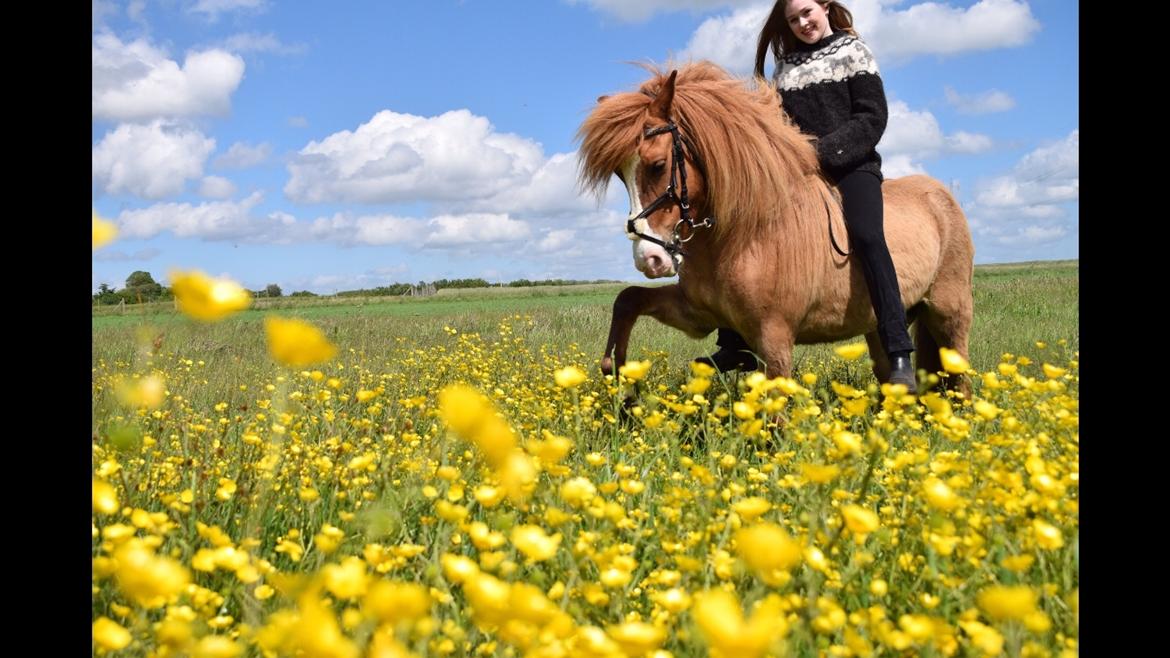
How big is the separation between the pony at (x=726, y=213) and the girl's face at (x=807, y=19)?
45 cm

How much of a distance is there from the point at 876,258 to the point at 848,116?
3.18 feet

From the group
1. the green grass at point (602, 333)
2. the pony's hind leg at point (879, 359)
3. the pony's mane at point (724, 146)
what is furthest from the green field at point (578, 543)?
the green grass at point (602, 333)

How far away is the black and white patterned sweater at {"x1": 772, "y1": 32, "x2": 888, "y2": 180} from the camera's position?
4781 millimetres

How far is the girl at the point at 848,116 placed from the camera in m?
4.65

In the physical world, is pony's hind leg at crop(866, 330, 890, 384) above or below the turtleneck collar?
below

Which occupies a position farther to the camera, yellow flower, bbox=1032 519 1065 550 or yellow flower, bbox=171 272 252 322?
yellow flower, bbox=1032 519 1065 550

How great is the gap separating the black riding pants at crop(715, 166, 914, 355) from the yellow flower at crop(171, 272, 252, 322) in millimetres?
4217

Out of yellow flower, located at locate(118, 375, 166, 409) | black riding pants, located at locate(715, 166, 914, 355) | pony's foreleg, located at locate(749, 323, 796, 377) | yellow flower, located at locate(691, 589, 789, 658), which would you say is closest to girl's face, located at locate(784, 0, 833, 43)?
black riding pants, located at locate(715, 166, 914, 355)

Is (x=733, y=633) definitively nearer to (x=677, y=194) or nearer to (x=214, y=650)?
(x=214, y=650)

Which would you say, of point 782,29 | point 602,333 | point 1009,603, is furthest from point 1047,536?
point 602,333

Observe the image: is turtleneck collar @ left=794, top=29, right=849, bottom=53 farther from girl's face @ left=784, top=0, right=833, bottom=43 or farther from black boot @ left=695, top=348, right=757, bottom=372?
black boot @ left=695, top=348, right=757, bottom=372
